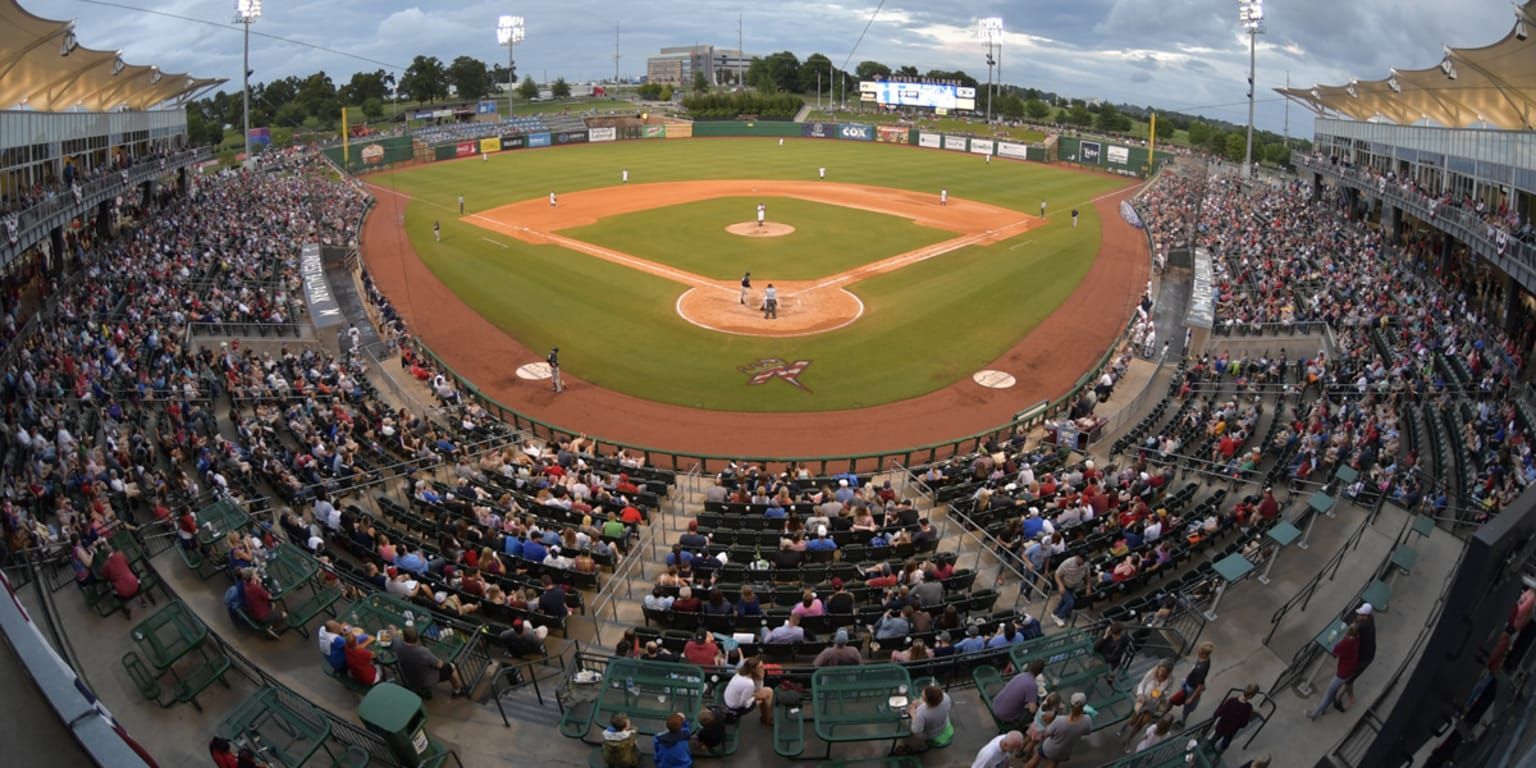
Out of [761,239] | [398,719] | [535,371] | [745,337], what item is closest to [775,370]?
[745,337]

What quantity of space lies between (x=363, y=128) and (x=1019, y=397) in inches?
3441

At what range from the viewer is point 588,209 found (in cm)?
5869

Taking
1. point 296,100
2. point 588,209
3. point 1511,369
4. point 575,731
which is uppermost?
point 296,100

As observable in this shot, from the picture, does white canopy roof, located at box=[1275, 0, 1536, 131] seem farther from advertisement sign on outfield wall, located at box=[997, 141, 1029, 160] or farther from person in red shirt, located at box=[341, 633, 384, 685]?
person in red shirt, located at box=[341, 633, 384, 685]

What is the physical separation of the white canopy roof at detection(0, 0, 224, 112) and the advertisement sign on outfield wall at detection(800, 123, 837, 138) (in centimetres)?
6731

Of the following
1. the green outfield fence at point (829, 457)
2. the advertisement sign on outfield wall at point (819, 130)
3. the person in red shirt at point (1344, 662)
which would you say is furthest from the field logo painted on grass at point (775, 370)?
the advertisement sign on outfield wall at point (819, 130)

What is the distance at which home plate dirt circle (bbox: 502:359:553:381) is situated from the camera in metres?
29.5

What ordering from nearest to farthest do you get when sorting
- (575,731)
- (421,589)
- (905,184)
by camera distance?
(575,731) < (421,589) < (905,184)

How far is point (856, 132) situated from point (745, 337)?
258 feet

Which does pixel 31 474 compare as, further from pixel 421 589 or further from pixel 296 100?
pixel 296 100

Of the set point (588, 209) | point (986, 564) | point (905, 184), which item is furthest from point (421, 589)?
point (905, 184)

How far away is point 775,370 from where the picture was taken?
29938mm

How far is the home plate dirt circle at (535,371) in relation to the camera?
29.5 m

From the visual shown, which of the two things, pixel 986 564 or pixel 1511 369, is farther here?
pixel 1511 369
